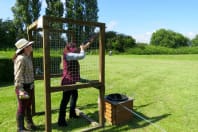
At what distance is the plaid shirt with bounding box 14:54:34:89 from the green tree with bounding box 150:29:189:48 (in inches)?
3839

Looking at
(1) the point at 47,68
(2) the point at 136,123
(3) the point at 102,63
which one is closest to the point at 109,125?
(2) the point at 136,123

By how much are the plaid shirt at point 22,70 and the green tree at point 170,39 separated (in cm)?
9751

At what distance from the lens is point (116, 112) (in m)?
4.97

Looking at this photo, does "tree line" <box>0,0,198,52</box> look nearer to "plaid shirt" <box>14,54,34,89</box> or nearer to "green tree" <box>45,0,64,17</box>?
"green tree" <box>45,0,64,17</box>

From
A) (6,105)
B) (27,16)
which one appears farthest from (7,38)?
(6,105)

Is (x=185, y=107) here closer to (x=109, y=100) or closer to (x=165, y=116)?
(x=165, y=116)

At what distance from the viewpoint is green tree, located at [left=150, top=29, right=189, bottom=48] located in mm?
98688

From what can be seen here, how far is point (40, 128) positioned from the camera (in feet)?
16.0

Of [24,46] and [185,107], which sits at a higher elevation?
[24,46]

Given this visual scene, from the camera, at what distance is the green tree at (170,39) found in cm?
9869

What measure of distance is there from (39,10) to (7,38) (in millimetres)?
6840

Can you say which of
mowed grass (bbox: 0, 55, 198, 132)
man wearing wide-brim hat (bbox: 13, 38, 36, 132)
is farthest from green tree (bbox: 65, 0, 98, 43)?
man wearing wide-brim hat (bbox: 13, 38, 36, 132)

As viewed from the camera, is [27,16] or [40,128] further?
[27,16]

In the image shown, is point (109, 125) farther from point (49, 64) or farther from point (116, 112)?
point (49, 64)
